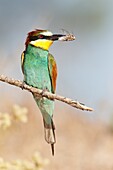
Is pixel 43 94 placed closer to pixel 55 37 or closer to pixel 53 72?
pixel 55 37

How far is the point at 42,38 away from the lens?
4.46 ft

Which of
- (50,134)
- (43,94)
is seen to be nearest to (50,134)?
(50,134)

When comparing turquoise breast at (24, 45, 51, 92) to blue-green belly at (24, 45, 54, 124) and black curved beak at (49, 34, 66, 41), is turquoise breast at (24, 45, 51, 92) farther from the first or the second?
black curved beak at (49, 34, 66, 41)

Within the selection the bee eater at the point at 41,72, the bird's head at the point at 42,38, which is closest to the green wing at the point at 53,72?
the bee eater at the point at 41,72

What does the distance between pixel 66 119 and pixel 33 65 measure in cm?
320

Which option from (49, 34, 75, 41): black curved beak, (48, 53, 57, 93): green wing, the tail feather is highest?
(48, 53, 57, 93): green wing

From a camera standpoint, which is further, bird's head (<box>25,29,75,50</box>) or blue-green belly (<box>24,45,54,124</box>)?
blue-green belly (<box>24,45,54,124</box>)

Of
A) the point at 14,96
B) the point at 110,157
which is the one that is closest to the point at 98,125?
the point at 110,157

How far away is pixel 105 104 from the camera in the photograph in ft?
12.4

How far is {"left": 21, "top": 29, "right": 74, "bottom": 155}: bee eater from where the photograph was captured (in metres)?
1.42

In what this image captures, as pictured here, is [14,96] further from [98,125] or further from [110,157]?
[98,125]

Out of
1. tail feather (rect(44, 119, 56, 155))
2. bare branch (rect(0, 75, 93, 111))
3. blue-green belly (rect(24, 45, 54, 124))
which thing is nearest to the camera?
bare branch (rect(0, 75, 93, 111))

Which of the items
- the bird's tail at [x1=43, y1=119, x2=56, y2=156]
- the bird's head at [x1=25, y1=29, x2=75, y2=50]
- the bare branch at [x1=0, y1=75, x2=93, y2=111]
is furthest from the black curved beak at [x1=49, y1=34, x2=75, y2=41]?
the bird's tail at [x1=43, y1=119, x2=56, y2=156]

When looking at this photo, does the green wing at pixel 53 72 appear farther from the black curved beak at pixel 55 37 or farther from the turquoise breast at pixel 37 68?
the black curved beak at pixel 55 37
